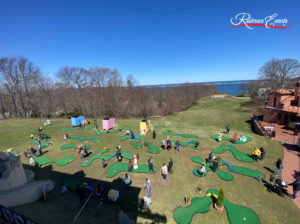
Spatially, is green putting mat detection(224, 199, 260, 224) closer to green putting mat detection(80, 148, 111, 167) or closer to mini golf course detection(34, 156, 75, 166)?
green putting mat detection(80, 148, 111, 167)

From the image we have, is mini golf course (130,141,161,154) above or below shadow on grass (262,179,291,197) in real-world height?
above

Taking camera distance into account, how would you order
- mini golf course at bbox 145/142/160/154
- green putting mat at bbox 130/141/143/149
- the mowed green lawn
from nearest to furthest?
1. the mowed green lawn
2. mini golf course at bbox 145/142/160/154
3. green putting mat at bbox 130/141/143/149

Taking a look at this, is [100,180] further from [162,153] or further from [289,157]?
[289,157]

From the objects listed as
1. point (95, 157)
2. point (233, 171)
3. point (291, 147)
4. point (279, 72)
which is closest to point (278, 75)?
point (279, 72)

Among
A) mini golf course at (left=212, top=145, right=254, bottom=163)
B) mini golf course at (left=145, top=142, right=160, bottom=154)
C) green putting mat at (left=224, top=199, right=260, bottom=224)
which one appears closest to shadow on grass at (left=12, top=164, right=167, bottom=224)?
green putting mat at (left=224, top=199, right=260, bottom=224)

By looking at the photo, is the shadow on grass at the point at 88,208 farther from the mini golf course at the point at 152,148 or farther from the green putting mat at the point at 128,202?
the mini golf course at the point at 152,148
